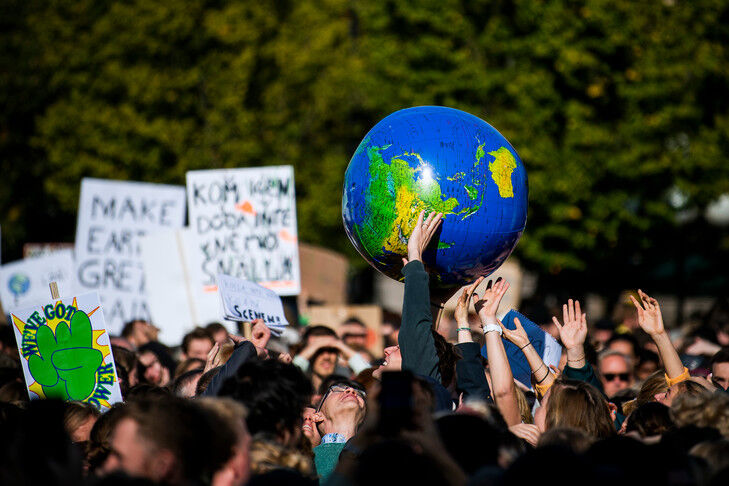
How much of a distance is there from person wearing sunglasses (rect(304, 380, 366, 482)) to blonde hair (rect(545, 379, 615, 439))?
1046mm

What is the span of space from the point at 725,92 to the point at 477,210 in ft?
57.3

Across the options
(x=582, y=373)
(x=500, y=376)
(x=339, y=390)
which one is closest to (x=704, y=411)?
(x=500, y=376)

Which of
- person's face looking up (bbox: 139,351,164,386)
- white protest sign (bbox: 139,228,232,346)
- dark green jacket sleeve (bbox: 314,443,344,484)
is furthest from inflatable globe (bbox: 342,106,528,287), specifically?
white protest sign (bbox: 139,228,232,346)

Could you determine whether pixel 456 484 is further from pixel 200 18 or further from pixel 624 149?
pixel 200 18

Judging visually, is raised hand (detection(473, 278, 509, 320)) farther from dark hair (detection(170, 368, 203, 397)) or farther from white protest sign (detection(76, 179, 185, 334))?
white protest sign (detection(76, 179, 185, 334))

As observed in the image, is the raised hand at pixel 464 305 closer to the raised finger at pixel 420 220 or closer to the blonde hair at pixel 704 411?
the raised finger at pixel 420 220

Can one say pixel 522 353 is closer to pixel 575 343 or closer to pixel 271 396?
pixel 575 343

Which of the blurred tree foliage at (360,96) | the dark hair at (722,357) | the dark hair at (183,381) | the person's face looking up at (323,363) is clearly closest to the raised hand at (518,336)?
the dark hair at (722,357)

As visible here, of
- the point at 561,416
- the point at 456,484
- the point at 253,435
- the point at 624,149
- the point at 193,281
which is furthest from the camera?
the point at 624,149

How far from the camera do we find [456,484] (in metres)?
3.36

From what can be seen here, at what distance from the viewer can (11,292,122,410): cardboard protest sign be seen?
5.96 m

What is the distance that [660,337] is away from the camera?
5852mm

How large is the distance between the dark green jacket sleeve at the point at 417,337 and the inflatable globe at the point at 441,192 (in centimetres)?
49

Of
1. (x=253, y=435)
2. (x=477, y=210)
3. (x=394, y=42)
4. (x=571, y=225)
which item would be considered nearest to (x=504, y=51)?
(x=394, y=42)
